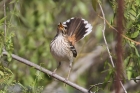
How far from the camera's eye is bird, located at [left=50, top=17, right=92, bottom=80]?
4.43 m

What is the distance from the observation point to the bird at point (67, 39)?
4434mm

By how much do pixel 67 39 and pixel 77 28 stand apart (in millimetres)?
466

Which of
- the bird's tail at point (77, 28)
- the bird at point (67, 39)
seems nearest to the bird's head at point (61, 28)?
the bird at point (67, 39)

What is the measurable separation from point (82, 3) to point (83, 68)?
2.45m

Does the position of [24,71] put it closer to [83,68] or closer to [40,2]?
[40,2]

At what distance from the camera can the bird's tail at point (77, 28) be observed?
5.01 m

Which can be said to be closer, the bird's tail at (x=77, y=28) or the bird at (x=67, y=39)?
the bird at (x=67, y=39)

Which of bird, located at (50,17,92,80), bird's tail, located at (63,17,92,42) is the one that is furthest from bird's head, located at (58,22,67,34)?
bird's tail, located at (63,17,92,42)

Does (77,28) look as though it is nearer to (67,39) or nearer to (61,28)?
(67,39)

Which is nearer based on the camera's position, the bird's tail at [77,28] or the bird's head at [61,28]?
the bird's head at [61,28]

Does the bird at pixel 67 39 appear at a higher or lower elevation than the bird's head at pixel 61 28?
lower

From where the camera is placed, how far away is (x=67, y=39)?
15.6 ft

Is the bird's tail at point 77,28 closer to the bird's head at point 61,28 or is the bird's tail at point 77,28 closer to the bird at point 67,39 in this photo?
the bird at point 67,39

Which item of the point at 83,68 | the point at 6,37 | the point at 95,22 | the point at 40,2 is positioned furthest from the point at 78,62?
the point at 6,37
